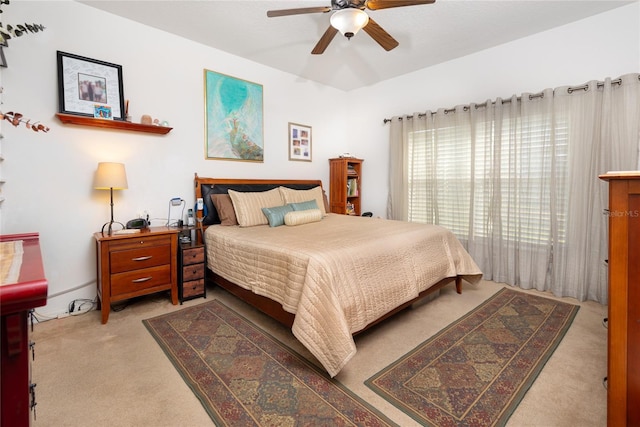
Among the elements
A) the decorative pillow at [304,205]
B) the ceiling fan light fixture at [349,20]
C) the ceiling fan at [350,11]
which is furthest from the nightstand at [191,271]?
the ceiling fan light fixture at [349,20]

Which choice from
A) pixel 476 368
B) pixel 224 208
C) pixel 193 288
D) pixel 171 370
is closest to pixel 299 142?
pixel 224 208

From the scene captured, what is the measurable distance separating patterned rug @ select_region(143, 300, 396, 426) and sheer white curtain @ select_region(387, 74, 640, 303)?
2.72 m

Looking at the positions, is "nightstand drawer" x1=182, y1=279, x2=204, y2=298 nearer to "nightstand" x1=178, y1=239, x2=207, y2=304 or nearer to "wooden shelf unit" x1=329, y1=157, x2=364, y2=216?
"nightstand" x1=178, y1=239, x2=207, y2=304

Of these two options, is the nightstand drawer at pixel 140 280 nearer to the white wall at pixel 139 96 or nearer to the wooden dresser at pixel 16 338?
the white wall at pixel 139 96

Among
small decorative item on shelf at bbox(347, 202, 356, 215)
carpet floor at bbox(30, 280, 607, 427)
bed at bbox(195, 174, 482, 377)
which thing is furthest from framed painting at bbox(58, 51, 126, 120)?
small decorative item on shelf at bbox(347, 202, 356, 215)

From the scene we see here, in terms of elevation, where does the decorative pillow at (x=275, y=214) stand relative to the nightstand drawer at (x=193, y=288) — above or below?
above

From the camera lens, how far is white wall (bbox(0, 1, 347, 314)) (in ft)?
7.82

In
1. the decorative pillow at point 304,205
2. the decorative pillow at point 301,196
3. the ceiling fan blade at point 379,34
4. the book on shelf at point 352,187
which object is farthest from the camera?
the book on shelf at point 352,187

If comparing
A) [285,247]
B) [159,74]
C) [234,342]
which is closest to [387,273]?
[285,247]

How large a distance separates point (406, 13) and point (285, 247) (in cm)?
246

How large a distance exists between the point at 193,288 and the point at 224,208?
0.90 m

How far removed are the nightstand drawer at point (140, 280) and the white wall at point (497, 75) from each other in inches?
125

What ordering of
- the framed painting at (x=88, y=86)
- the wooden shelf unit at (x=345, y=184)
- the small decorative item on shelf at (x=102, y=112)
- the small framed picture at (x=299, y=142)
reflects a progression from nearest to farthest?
the framed painting at (x=88, y=86) < the small decorative item on shelf at (x=102, y=112) < the small framed picture at (x=299, y=142) < the wooden shelf unit at (x=345, y=184)

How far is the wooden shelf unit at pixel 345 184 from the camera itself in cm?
461
